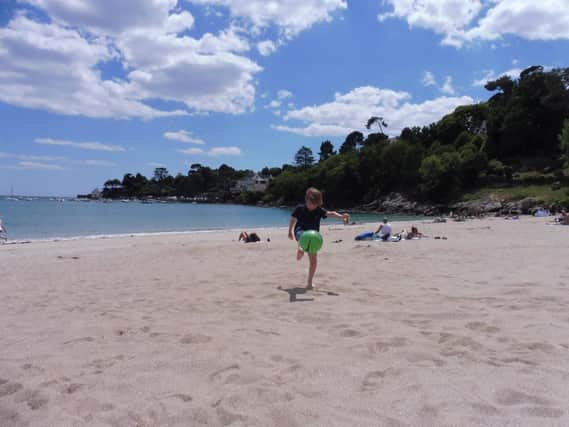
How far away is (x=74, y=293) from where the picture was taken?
20.3ft

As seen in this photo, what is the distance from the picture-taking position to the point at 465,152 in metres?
63.1

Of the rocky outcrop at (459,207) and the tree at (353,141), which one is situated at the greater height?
the tree at (353,141)

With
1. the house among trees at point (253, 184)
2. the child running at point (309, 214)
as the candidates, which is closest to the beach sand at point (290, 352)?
the child running at point (309, 214)

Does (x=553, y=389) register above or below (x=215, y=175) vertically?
below

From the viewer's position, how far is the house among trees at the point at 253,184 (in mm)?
132750

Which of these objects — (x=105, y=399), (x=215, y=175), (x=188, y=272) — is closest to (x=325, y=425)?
(x=105, y=399)

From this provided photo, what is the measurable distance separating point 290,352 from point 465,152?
67194 mm

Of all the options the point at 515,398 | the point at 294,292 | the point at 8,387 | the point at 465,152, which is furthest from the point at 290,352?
the point at 465,152

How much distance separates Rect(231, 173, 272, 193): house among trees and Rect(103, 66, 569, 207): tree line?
26348mm

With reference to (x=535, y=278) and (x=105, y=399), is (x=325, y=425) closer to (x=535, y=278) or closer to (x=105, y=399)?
A: (x=105, y=399)

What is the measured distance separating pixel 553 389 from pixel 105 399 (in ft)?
10.2

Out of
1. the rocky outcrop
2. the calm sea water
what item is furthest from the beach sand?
the rocky outcrop

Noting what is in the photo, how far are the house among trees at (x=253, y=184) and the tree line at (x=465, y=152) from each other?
86.4 ft

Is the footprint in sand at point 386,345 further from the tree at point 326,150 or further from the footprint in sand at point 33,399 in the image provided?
the tree at point 326,150
